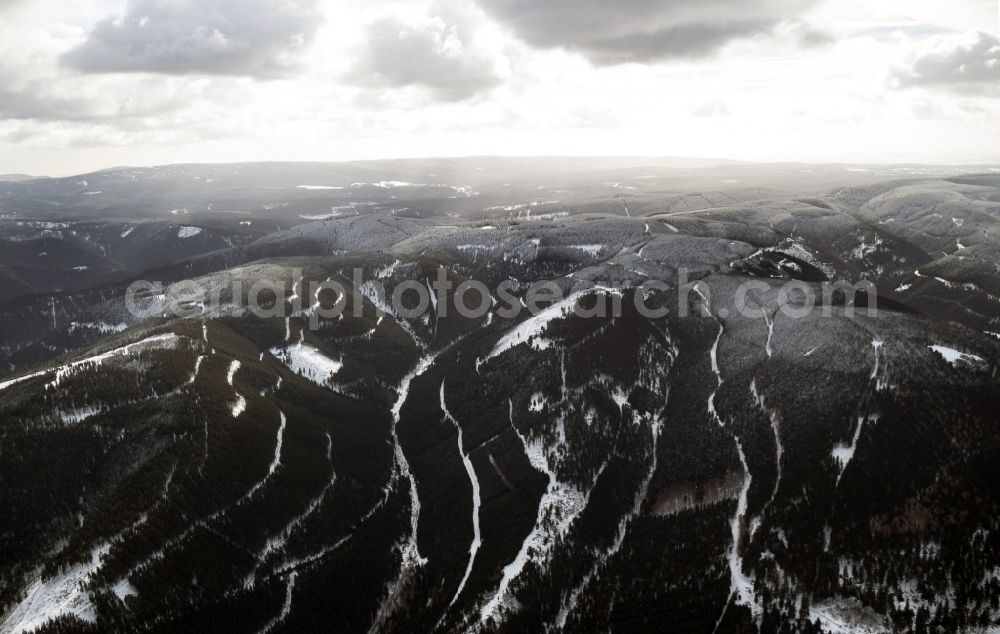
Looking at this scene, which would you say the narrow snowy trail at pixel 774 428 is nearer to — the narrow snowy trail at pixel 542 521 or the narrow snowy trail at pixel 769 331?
the narrow snowy trail at pixel 769 331

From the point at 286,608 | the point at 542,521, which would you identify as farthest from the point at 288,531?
the point at 542,521

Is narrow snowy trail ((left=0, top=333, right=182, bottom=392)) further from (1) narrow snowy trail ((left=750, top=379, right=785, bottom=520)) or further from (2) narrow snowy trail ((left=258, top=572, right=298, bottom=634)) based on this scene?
(1) narrow snowy trail ((left=750, top=379, right=785, bottom=520))

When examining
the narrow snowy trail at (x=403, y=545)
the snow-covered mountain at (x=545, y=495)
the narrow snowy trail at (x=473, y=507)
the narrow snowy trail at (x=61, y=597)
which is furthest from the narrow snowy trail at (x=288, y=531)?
the narrow snowy trail at (x=473, y=507)

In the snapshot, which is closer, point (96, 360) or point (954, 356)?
point (954, 356)

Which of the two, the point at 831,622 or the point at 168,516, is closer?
the point at 831,622

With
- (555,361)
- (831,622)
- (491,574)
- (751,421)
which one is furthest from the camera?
(555,361)

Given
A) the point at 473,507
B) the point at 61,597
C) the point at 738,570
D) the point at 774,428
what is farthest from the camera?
the point at 473,507

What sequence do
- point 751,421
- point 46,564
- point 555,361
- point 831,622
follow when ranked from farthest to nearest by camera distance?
point 555,361
point 751,421
point 46,564
point 831,622

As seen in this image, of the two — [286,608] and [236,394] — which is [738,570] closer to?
[286,608]

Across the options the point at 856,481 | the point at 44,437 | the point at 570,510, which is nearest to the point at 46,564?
the point at 44,437

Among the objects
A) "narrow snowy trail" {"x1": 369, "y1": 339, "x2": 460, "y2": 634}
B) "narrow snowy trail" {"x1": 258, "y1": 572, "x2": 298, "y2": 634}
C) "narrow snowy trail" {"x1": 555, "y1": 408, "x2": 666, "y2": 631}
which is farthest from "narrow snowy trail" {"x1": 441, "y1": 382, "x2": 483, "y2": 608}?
→ "narrow snowy trail" {"x1": 258, "y1": 572, "x2": 298, "y2": 634}

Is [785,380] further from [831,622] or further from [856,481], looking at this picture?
[831,622]
